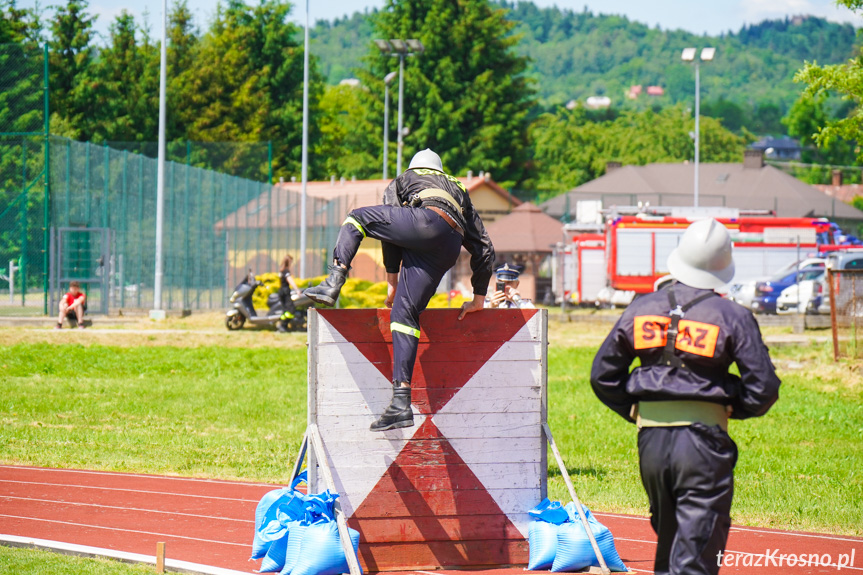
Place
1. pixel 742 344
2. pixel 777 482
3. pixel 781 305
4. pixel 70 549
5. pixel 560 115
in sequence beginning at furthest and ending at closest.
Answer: pixel 560 115 < pixel 781 305 < pixel 777 482 < pixel 70 549 < pixel 742 344

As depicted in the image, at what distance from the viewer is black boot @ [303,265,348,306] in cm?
607

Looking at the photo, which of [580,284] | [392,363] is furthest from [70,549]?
[580,284]

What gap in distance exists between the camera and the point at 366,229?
6.41 m

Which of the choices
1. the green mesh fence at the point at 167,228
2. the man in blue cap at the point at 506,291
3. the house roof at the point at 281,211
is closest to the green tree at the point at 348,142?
the house roof at the point at 281,211

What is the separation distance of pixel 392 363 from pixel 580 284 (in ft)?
104

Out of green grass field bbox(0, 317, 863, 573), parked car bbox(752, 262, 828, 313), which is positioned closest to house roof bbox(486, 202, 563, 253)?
parked car bbox(752, 262, 828, 313)

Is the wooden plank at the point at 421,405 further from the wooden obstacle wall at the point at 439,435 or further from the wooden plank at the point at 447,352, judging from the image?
the wooden plank at the point at 447,352

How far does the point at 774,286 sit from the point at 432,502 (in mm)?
25671

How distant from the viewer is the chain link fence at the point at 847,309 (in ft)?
60.0

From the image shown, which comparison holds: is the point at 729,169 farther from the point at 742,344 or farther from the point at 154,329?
the point at 742,344

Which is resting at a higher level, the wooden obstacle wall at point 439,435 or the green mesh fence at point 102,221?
the green mesh fence at point 102,221

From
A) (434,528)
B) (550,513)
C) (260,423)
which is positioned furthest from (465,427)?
(260,423)

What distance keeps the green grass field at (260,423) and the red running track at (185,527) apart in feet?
1.61

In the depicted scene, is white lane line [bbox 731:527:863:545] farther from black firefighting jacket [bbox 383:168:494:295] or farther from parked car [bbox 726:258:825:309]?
parked car [bbox 726:258:825:309]
